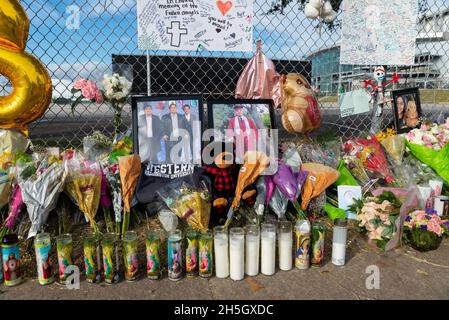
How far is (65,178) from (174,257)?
869 millimetres

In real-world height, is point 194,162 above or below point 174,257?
above

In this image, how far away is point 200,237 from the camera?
6.25 ft

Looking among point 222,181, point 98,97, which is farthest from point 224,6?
point 222,181

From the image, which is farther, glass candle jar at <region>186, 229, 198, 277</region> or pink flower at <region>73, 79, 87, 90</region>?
pink flower at <region>73, 79, 87, 90</region>

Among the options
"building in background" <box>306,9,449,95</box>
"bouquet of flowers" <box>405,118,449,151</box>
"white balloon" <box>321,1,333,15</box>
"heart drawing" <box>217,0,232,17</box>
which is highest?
"white balloon" <box>321,1,333,15</box>

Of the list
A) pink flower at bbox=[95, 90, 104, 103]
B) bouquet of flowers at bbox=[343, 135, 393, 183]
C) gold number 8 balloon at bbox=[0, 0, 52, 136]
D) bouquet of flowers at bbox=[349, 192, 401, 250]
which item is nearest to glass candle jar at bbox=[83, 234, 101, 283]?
pink flower at bbox=[95, 90, 104, 103]

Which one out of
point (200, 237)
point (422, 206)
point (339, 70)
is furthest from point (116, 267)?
point (339, 70)

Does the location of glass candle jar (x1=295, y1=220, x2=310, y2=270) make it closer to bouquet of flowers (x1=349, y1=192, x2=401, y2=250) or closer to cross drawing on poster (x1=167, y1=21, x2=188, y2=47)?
bouquet of flowers (x1=349, y1=192, x2=401, y2=250)

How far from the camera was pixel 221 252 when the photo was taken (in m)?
1.91

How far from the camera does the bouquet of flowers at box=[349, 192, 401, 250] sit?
2.32 metres

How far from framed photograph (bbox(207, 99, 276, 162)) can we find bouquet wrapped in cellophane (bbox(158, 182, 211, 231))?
719 mm

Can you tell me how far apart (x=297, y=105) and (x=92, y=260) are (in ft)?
7.07

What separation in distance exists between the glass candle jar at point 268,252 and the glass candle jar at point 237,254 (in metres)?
0.13

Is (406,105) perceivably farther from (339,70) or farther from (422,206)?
(422,206)
